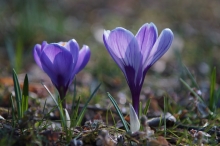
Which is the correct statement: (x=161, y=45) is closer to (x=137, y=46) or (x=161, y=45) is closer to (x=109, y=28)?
(x=137, y=46)

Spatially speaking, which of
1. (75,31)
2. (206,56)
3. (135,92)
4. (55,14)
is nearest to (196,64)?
(206,56)

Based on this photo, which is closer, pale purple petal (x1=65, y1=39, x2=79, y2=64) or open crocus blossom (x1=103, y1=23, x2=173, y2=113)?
open crocus blossom (x1=103, y1=23, x2=173, y2=113)

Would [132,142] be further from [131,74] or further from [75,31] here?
[75,31]

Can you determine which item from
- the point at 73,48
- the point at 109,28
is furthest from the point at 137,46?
the point at 109,28

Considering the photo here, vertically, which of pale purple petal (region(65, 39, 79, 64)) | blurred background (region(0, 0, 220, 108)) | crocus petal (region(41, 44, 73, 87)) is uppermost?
blurred background (region(0, 0, 220, 108))

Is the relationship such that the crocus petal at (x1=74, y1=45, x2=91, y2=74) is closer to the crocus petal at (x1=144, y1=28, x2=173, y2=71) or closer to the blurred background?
the crocus petal at (x1=144, y1=28, x2=173, y2=71)

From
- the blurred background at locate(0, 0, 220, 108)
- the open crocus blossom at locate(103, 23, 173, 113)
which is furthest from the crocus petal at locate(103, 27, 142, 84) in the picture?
the blurred background at locate(0, 0, 220, 108)

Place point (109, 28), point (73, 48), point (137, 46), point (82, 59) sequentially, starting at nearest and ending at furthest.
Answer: point (137, 46)
point (73, 48)
point (82, 59)
point (109, 28)
